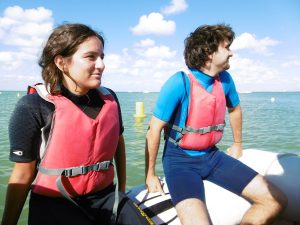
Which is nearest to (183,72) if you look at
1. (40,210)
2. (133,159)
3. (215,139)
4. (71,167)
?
(215,139)

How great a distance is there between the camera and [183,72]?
3010mm

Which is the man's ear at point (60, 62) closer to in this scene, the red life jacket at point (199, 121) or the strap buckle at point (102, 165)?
the strap buckle at point (102, 165)

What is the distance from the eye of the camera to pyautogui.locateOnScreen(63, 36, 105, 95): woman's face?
213 centimetres

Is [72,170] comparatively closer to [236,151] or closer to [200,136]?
[200,136]

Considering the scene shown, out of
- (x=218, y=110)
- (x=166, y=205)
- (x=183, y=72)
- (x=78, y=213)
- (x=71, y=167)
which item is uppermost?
(x=183, y=72)

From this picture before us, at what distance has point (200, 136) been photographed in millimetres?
2916

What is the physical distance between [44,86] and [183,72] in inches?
55.5

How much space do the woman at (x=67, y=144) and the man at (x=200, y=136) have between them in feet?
2.04

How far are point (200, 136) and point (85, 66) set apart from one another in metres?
1.36

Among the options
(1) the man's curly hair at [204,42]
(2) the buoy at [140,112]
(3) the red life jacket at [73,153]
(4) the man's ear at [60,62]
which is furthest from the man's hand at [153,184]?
(2) the buoy at [140,112]

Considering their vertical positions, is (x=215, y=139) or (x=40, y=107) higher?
(x=40, y=107)

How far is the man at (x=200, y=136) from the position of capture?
266 cm

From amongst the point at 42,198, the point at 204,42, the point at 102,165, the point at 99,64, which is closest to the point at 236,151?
the point at 204,42

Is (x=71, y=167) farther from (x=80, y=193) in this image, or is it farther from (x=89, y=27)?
(x=89, y=27)
